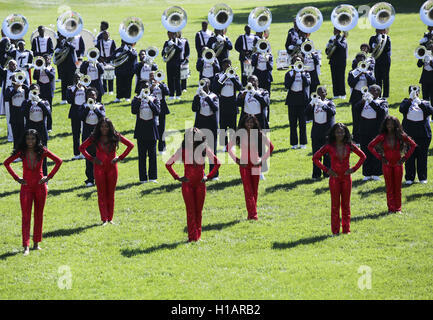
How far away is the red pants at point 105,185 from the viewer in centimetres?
1356

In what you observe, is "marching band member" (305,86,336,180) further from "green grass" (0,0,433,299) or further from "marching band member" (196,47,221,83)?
"marching band member" (196,47,221,83)

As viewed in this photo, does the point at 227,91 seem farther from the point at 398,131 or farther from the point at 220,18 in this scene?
the point at 220,18

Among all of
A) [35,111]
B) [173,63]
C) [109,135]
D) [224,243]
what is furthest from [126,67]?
[224,243]

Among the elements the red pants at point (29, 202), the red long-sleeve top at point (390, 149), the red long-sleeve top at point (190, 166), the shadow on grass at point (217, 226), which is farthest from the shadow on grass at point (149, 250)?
the red long-sleeve top at point (390, 149)

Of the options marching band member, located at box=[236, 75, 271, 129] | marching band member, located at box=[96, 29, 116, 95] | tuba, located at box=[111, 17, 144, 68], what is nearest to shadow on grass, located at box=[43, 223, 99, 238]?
marching band member, located at box=[236, 75, 271, 129]

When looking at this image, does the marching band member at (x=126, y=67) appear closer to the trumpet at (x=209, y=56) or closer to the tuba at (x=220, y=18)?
the tuba at (x=220, y=18)

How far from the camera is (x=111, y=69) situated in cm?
2352

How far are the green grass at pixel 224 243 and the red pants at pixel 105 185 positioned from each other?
1.14 ft

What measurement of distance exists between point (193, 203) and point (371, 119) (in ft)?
15.8

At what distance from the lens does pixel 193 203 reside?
41.3 ft

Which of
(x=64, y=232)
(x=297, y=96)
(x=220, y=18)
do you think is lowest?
(x=64, y=232)

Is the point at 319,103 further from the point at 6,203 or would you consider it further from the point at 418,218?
the point at 6,203

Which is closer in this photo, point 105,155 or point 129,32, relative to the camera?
point 105,155

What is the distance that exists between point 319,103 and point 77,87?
5308 millimetres
